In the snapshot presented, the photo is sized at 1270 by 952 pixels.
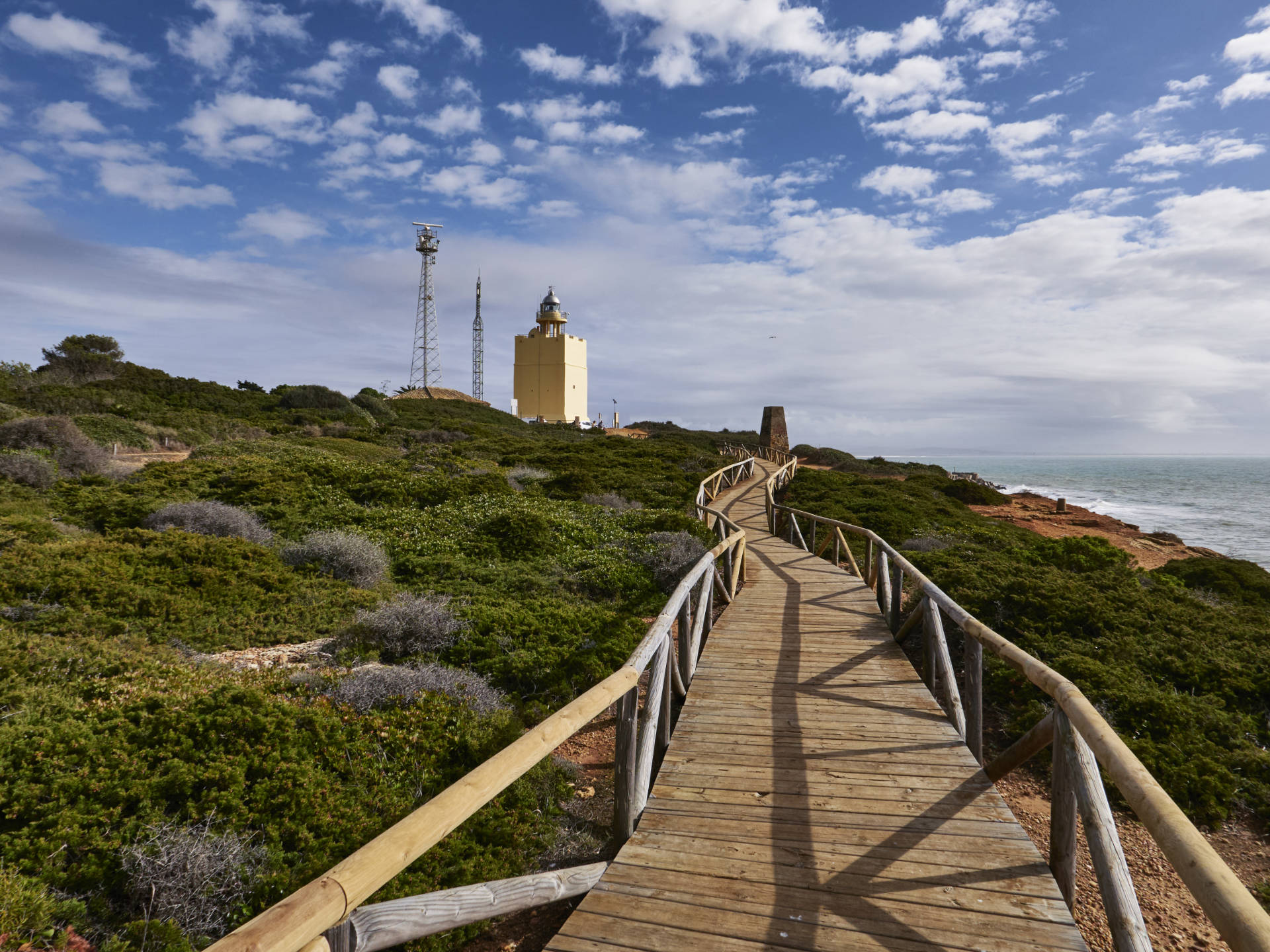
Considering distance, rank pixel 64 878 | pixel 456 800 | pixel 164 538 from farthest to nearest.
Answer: pixel 164 538, pixel 64 878, pixel 456 800

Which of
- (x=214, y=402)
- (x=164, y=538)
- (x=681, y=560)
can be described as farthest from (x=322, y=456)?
(x=214, y=402)

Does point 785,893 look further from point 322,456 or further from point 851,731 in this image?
point 322,456

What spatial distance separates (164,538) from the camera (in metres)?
8.30

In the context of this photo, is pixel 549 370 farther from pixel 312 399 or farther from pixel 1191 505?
pixel 1191 505

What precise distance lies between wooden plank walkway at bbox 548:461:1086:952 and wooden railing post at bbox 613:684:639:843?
11 centimetres

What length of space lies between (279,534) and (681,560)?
6386mm

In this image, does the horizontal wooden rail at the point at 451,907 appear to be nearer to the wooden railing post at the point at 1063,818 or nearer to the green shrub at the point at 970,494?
the wooden railing post at the point at 1063,818

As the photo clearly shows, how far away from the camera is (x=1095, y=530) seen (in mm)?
23469

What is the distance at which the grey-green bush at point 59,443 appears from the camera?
1382cm

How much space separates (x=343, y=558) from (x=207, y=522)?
2662mm

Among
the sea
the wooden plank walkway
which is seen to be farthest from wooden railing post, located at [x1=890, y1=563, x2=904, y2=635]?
the sea

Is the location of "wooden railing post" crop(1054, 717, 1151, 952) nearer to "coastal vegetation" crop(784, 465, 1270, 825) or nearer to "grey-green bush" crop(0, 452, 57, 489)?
"coastal vegetation" crop(784, 465, 1270, 825)

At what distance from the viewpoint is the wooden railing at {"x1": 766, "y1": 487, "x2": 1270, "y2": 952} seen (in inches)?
64.1

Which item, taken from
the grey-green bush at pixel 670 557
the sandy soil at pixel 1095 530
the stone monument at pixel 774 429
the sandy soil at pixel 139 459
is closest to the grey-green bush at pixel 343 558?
the grey-green bush at pixel 670 557
